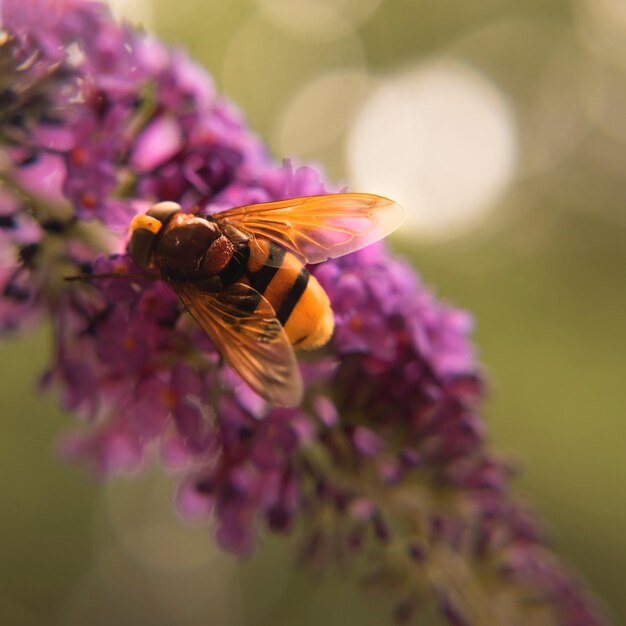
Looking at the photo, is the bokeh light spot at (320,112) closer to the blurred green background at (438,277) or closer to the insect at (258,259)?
the blurred green background at (438,277)

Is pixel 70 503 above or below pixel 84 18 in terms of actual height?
below

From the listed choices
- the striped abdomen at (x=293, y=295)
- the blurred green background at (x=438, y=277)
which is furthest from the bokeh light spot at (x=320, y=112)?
the striped abdomen at (x=293, y=295)

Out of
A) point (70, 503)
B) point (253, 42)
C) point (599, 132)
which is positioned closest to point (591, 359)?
point (599, 132)

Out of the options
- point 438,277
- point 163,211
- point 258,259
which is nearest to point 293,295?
point 258,259

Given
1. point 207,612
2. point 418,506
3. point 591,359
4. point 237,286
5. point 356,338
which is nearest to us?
point 237,286

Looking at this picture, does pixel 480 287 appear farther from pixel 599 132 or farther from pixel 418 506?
A: pixel 418 506

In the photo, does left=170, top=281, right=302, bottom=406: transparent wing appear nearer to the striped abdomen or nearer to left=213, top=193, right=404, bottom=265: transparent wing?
the striped abdomen

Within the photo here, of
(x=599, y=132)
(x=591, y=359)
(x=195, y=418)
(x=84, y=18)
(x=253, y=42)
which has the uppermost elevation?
(x=599, y=132)

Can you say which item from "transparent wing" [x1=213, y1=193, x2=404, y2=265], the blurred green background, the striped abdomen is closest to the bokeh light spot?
the blurred green background

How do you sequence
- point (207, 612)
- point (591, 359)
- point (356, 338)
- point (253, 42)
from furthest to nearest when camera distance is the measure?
point (207, 612) < point (253, 42) < point (591, 359) < point (356, 338)
